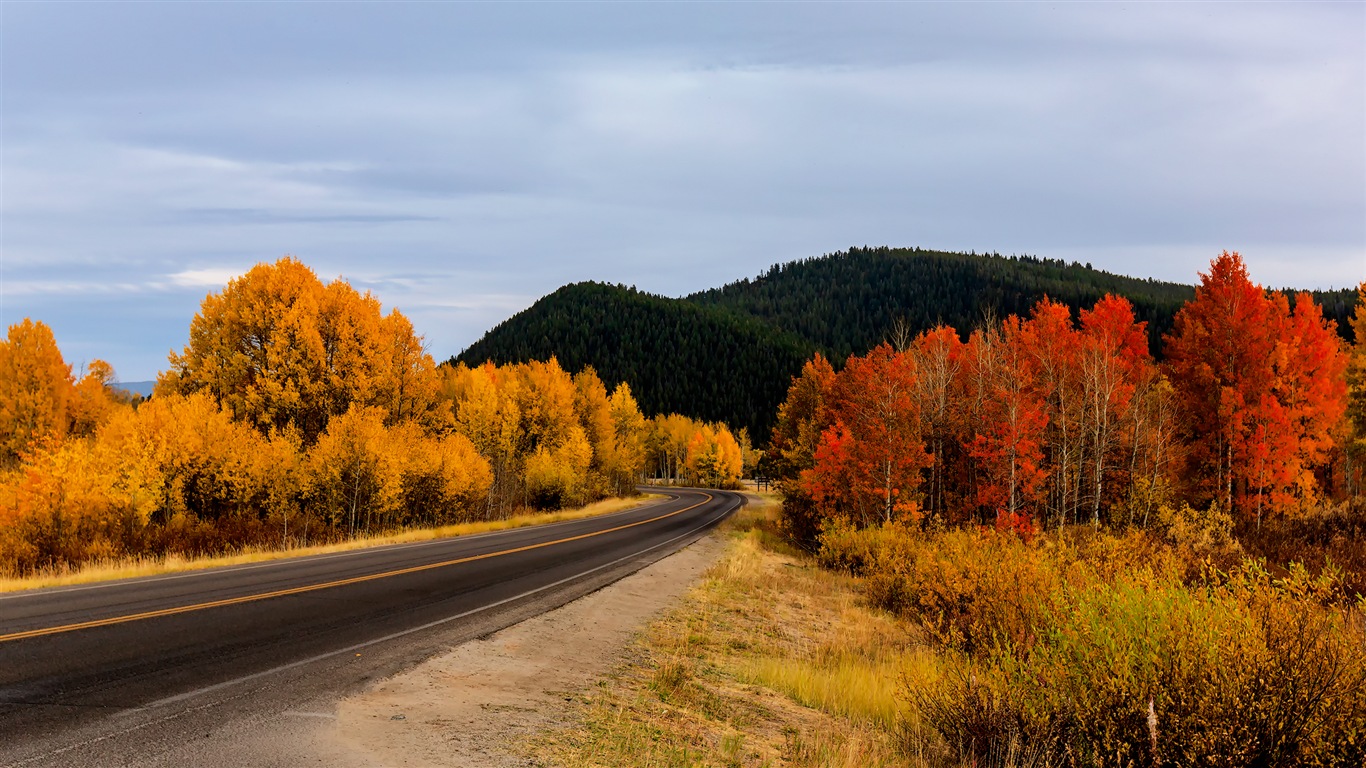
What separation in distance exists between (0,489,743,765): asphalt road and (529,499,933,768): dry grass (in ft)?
8.81

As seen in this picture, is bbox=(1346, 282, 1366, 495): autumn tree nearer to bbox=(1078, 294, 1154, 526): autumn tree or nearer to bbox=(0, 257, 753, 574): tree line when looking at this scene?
bbox=(1078, 294, 1154, 526): autumn tree

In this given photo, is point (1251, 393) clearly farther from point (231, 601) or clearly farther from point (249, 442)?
point (249, 442)

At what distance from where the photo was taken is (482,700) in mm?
7480

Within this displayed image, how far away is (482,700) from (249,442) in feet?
82.8

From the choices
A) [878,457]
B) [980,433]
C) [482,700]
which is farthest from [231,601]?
[980,433]

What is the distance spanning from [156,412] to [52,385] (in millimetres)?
32936

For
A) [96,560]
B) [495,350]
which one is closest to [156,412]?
[96,560]

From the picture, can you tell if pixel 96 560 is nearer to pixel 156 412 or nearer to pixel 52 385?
pixel 156 412

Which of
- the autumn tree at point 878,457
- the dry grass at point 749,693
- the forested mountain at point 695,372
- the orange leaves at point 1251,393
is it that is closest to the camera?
the dry grass at point 749,693

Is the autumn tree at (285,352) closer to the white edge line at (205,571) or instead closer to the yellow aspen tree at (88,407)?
the white edge line at (205,571)

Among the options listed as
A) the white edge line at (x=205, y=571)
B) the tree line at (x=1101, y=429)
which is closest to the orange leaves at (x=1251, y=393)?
the tree line at (x=1101, y=429)

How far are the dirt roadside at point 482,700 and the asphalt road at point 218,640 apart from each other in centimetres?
52

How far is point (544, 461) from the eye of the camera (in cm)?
5091

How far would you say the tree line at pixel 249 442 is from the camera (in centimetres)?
2111
